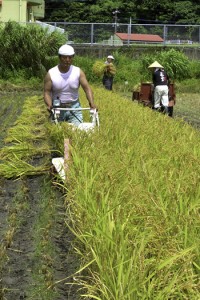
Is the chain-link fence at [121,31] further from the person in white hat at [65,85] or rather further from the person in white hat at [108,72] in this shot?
the person in white hat at [65,85]

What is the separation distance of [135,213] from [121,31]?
22.6 m

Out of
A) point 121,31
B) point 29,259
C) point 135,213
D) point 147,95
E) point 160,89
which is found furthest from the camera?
point 121,31

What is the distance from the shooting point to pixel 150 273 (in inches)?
87.5

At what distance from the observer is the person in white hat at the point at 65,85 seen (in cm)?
512

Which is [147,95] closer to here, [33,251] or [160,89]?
[160,89]

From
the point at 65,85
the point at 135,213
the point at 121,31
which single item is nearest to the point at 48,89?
the point at 65,85

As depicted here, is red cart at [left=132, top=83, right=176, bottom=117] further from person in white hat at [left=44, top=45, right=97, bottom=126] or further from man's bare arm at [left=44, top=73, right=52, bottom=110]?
man's bare arm at [left=44, top=73, right=52, bottom=110]

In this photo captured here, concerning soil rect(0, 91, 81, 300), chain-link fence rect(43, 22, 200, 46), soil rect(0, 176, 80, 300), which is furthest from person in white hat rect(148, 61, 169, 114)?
chain-link fence rect(43, 22, 200, 46)

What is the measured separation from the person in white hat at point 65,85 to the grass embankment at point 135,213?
352mm

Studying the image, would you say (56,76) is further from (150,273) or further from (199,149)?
(150,273)

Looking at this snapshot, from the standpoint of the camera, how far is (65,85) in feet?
17.0

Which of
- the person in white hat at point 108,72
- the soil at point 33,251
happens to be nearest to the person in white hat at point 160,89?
the person in white hat at point 108,72

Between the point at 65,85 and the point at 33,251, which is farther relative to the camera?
the point at 65,85

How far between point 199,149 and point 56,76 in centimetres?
160
